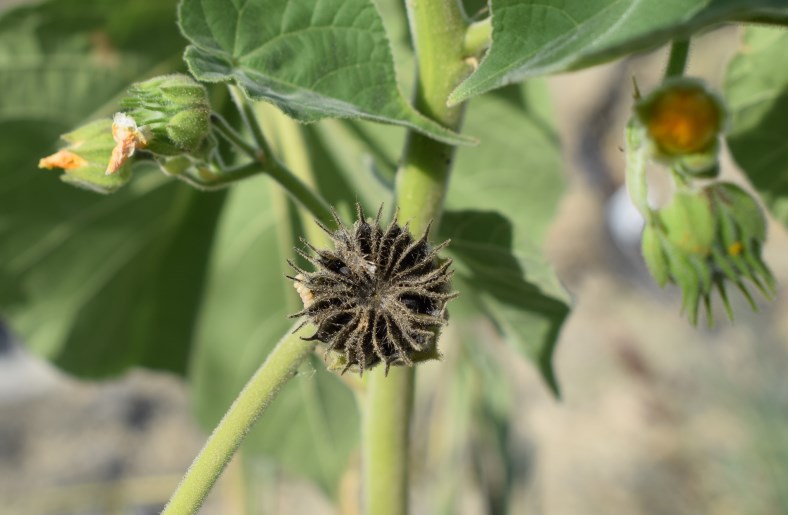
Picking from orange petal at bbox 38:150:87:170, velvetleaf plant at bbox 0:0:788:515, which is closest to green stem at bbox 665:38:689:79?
velvetleaf plant at bbox 0:0:788:515

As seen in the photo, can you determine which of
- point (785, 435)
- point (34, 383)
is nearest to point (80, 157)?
point (785, 435)

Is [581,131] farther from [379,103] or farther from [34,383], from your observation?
[379,103]

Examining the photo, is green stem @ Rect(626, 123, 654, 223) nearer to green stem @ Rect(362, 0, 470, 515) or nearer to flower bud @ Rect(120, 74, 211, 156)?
green stem @ Rect(362, 0, 470, 515)

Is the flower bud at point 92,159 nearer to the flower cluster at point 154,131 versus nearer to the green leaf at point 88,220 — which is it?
the flower cluster at point 154,131

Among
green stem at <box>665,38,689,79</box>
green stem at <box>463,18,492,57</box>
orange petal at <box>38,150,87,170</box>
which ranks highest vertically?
orange petal at <box>38,150,87,170</box>

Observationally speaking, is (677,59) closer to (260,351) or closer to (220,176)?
(220,176)

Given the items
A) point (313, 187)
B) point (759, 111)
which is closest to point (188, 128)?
point (313, 187)
